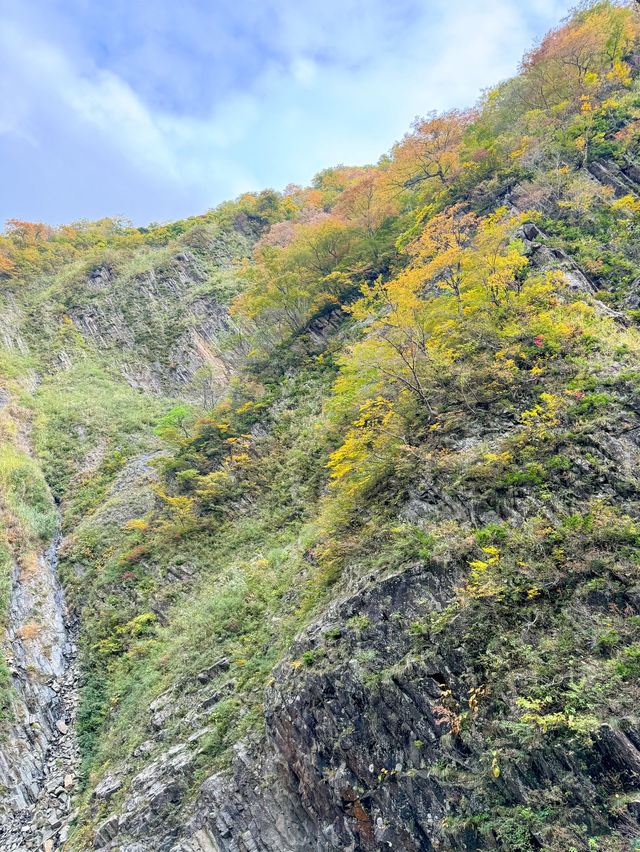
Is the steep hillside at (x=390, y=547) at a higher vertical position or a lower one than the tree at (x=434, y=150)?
lower

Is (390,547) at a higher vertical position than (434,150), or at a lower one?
lower

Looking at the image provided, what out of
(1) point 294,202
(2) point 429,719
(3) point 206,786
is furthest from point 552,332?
(1) point 294,202

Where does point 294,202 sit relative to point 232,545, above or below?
above

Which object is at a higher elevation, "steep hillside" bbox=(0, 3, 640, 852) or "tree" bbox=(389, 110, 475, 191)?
"tree" bbox=(389, 110, 475, 191)

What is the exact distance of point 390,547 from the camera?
7.94 m

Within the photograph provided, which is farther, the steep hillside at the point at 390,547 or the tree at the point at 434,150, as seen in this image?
the tree at the point at 434,150

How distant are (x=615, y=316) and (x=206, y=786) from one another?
1486 cm

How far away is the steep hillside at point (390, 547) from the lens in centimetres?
539

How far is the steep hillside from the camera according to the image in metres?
5.39

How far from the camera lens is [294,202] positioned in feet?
166

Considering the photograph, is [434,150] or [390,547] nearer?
[390,547]

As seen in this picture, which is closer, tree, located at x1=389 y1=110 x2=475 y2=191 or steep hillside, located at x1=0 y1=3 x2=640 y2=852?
steep hillside, located at x1=0 y1=3 x2=640 y2=852

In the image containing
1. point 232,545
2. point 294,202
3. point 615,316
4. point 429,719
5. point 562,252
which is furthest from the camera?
point 294,202

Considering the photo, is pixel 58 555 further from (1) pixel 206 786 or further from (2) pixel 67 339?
(2) pixel 67 339
